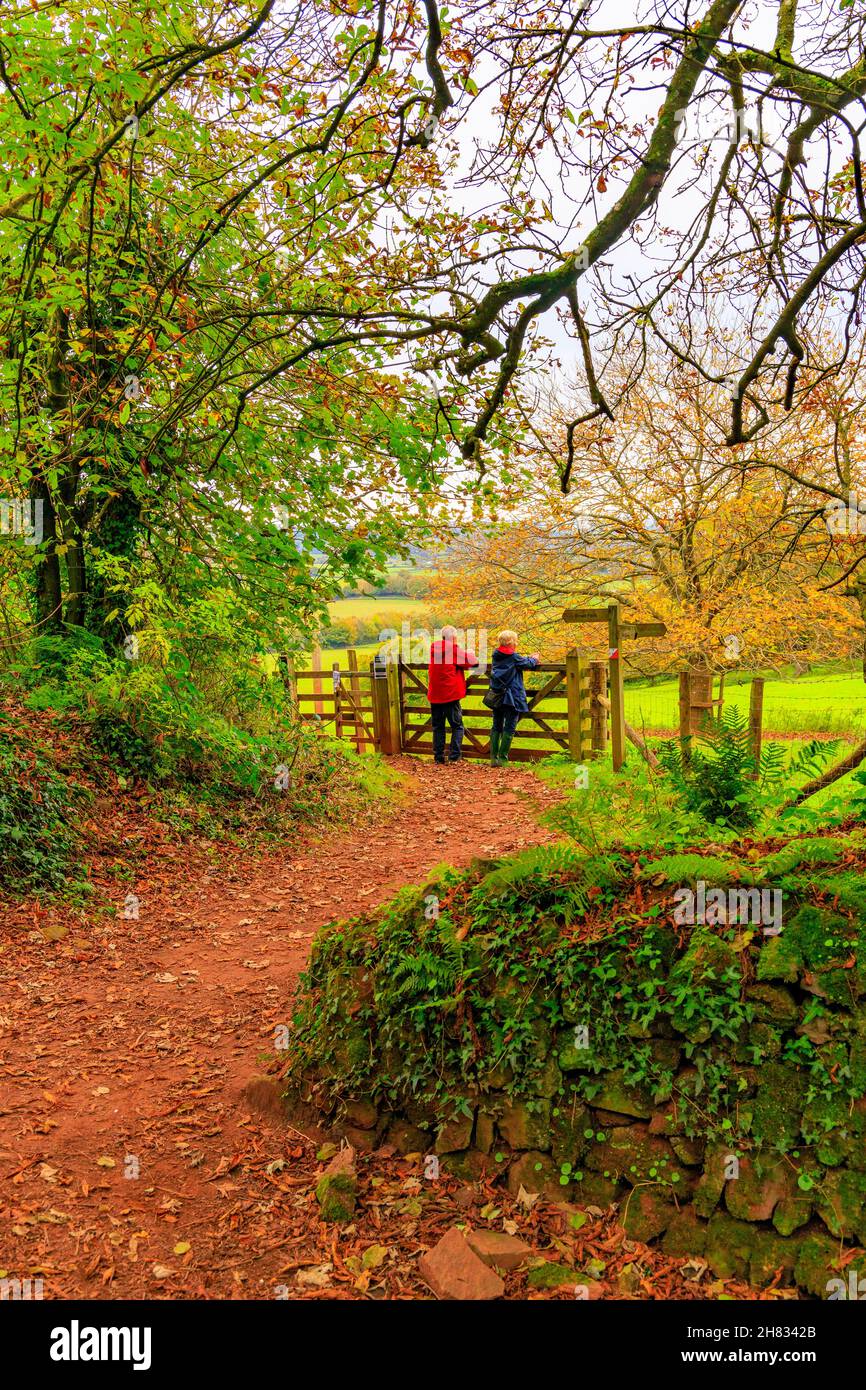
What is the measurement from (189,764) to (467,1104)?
6280mm

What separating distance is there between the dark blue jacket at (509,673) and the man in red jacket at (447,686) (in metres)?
0.74

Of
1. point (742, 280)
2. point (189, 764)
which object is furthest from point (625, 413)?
point (189, 764)

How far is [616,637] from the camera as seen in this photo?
10852 mm

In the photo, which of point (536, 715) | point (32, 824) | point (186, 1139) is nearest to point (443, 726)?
point (536, 715)

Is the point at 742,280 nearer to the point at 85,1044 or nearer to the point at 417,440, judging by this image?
the point at 417,440

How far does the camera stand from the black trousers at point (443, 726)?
44.4ft

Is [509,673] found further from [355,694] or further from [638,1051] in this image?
[638,1051]

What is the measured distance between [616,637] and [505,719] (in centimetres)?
284

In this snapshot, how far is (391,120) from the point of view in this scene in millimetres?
5895

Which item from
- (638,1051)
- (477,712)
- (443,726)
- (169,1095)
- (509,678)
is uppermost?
(509,678)

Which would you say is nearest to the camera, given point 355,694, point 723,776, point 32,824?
point 723,776

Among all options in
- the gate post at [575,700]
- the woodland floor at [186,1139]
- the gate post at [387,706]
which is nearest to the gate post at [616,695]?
the gate post at [575,700]

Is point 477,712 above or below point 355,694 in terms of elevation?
below

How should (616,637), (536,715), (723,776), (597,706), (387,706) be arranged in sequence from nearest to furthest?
1. (723,776)
2. (616,637)
3. (597,706)
4. (536,715)
5. (387,706)
